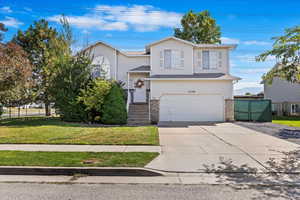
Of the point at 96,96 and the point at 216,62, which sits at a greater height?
Result: the point at 216,62

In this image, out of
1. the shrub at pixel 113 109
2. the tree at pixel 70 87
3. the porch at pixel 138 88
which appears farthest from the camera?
the porch at pixel 138 88

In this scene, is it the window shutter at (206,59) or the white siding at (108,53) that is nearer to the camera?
the window shutter at (206,59)

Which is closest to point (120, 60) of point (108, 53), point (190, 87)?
point (108, 53)

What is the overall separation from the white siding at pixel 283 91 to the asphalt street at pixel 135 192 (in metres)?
23.7

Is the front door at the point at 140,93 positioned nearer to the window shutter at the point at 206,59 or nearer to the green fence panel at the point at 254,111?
the window shutter at the point at 206,59

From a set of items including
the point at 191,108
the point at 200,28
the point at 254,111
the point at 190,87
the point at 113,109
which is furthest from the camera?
the point at 200,28

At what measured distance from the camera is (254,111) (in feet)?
52.0

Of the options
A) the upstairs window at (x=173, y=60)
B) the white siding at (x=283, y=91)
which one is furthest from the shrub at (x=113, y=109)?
the white siding at (x=283, y=91)

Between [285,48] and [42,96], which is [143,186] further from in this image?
[42,96]

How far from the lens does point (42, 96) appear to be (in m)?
20.1

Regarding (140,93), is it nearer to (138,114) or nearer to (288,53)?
(138,114)

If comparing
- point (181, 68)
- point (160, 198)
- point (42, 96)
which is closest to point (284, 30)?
point (160, 198)

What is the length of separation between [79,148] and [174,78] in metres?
9.61

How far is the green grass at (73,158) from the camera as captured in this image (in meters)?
4.85
